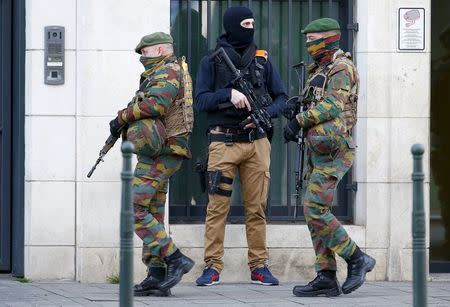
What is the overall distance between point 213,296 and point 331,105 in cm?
171

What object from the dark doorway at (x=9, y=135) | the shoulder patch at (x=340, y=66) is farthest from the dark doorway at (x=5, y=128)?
the shoulder patch at (x=340, y=66)

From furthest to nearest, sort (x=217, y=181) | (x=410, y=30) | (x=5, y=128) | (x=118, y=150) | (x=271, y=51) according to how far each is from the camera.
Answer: (x=271, y=51) < (x=5, y=128) < (x=410, y=30) < (x=118, y=150) < (x=217, y=181)

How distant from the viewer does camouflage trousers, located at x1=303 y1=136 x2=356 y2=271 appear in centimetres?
934

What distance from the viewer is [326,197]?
9.37m

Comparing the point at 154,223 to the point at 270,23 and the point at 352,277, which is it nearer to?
the point at 352,277

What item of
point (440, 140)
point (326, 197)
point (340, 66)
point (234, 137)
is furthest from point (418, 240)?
point (440, 140)

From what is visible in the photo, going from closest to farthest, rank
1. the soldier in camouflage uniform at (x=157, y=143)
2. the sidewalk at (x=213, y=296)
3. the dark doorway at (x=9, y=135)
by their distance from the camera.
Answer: the sidewalk at (x=213, y=296)
the soldier in camouflage uniform at (x=157, y=143)
the dark doorway at (x=9, y=135)

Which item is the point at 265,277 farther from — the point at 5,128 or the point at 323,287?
the point at 5,128

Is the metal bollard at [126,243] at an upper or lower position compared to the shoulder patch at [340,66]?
lower

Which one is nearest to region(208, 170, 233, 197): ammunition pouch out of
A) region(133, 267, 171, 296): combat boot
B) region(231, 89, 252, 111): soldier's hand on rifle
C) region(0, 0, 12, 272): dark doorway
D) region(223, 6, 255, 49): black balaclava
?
region(231, 89, 252, 111): soldier's hand on rifle

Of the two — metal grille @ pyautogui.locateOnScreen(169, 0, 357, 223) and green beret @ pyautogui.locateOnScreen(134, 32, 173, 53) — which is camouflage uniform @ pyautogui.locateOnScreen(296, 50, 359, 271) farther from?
metal grille @ pyautogui.locateOnScreen(169, 0, 357, 223)

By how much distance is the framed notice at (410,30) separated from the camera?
10922 millimetres

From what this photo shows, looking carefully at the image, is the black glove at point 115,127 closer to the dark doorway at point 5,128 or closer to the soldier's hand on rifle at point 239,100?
the soldier's hand on rifle at point 239,100

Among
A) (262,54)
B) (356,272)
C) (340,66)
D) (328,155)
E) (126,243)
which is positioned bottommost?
(356,272)
